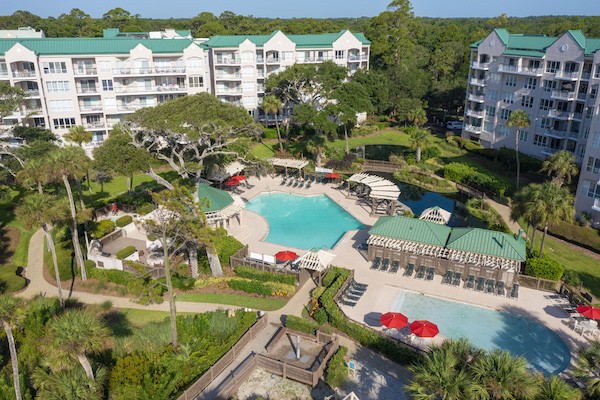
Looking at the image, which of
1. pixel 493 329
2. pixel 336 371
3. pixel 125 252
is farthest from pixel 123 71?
pixel 493 329

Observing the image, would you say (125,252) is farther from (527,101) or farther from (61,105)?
(527,101)

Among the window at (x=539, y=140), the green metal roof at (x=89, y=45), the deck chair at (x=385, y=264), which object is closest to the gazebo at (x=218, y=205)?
the deck chair at (x=385, y=264)

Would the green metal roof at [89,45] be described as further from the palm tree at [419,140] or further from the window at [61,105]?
the palm tree at [419,140]

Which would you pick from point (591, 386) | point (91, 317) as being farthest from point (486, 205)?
point (91, 317)

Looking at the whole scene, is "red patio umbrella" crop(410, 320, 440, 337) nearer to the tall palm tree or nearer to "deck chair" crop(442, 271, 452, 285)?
"deck chair" crop(442, 271, 452, 285)

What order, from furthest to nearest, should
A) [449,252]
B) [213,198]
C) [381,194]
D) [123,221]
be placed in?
1. [381,194]
2. [123,221]
3. [213,198]
4. [449,252]

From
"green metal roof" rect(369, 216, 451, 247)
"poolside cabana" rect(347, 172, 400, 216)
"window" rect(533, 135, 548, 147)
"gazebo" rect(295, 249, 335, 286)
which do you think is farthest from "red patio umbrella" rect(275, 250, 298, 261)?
"window" rect(533, 135, 548, 147)
